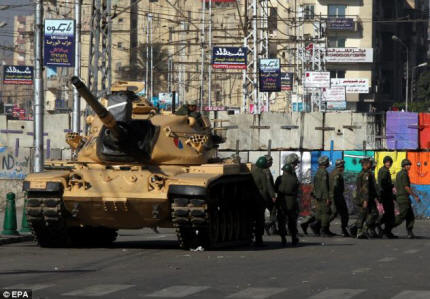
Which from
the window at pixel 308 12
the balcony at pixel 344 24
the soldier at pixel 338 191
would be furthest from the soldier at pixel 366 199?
the balcony at pixel 344 24

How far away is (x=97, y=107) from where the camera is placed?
20.7 m

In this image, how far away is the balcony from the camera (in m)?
114

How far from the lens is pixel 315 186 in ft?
85.9

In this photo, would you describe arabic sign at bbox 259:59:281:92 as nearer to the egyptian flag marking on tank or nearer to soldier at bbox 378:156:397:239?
soldier at bbox 378:156:397:239

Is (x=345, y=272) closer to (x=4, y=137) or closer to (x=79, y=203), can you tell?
(x=79, y=203)

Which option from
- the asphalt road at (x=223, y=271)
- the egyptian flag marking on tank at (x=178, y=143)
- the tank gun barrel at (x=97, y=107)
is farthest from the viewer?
the egyptian flag marking on tank at (x=178, y=143)

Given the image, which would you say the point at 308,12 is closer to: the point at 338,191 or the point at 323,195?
the point at 338,191

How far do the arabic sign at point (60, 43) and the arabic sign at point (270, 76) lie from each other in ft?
71.7


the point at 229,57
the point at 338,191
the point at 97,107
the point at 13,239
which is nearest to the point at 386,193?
the point at 338,191

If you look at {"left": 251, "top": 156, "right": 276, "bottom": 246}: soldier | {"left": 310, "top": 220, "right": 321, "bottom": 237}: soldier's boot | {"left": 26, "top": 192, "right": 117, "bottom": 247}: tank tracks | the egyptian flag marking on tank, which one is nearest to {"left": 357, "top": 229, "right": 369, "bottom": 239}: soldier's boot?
{"left": 310, "top": 220, "right": 321, "bottom": 237}: soldier's boot

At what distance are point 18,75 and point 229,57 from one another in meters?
13.7

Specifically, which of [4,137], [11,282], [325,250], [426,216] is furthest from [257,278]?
[4,137]

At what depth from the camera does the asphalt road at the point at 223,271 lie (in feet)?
47.9

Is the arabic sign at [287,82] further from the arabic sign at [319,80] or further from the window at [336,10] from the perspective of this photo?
the window at [336,10]
